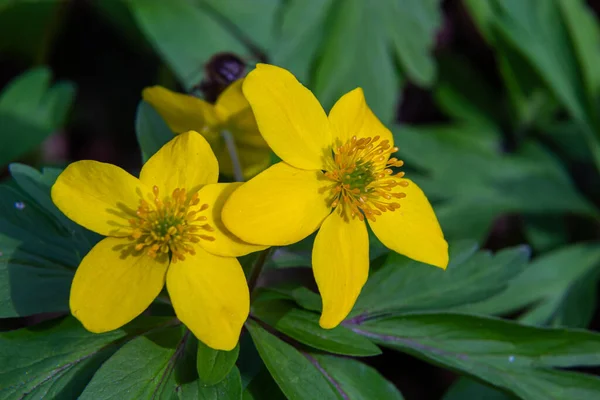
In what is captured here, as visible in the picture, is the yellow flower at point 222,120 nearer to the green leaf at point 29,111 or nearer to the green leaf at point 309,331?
the green leaf at point 309,331

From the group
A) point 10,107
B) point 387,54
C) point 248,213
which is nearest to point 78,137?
point 10,107

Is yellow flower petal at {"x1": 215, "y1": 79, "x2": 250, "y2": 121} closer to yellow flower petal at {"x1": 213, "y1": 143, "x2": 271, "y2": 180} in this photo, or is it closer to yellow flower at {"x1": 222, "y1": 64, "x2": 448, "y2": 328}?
yellow flower petal at {"x1": 213, "y1": 143, "x2": 271, "y2": 180}

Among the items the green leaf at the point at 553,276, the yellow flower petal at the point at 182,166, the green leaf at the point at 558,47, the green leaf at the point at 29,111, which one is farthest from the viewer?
the green leaf at the point at 558,47

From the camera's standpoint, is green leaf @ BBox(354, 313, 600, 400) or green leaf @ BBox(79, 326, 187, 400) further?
green leaf @ BBox(354, 313, 600, 400)

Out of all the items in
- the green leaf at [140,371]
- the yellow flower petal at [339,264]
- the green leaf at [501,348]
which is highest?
the yellow flower petal at [339,264]

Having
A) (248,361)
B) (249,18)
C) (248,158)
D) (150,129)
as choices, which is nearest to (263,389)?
(248,361)

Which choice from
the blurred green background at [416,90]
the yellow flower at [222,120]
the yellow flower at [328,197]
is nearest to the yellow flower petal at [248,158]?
the yellow flower at [222,120]

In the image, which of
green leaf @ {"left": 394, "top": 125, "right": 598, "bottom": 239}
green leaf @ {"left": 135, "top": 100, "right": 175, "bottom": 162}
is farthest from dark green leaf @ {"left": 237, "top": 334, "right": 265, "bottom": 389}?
green leaf @ {"left": 394, "top": 125, "right": 598, "bottom": 239}

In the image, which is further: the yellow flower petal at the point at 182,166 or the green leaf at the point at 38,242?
the green leaf at the point at 38,242
